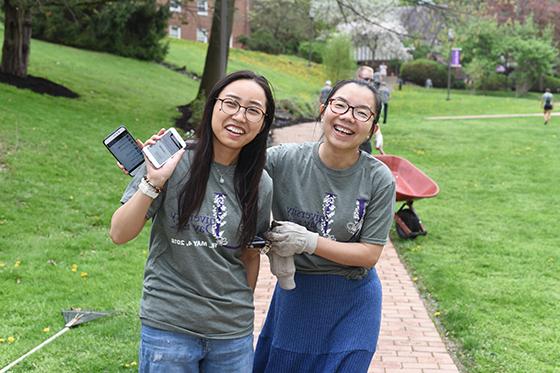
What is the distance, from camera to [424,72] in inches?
2036

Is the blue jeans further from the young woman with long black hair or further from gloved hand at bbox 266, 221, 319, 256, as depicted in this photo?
gloved hand at bbox 266, 221, 319, 256

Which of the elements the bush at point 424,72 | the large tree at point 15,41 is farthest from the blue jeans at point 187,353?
the bush at point 424,72

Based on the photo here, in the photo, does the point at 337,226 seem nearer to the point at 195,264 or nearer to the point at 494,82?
the point at 195,264

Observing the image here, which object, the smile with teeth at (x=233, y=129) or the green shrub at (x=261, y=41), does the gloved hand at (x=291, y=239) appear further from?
the green shrub at (x=261, y=41)

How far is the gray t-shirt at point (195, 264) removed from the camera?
7.65ft

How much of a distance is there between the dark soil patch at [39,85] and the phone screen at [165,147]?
14.0m

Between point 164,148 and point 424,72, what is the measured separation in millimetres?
51438

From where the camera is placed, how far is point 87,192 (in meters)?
9.29

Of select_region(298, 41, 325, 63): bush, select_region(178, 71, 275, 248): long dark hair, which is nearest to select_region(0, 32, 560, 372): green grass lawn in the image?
select_region(178, 71, 275, 248): long dark hair

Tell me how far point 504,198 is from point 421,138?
8525 millimetres

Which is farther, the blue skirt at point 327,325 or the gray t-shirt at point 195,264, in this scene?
the blue skirt at point 327,325

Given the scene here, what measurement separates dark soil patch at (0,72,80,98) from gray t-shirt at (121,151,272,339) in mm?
14001

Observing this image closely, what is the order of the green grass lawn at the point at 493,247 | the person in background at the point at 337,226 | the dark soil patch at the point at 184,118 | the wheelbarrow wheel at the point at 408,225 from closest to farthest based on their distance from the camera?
the person in background at the point at 337,226 < the green grass lawn at the point at 493,247 < the wheelbarrow wheel at the point at 408,225 < the dark soil patch at the point at 184,118

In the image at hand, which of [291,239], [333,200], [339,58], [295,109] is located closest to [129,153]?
[291,239]
